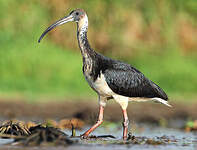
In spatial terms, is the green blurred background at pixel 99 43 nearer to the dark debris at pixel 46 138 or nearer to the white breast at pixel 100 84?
the white breast at pixel 100 84

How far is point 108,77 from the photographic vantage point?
27.6 feet

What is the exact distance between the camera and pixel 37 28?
50.5ft

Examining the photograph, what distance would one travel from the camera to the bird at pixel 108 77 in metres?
8.41

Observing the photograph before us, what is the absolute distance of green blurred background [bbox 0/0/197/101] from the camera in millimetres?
13805

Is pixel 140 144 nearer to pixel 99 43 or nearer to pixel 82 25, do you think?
pixel 82 25

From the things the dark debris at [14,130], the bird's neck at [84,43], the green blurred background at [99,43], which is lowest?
the dark debris at [14,130]

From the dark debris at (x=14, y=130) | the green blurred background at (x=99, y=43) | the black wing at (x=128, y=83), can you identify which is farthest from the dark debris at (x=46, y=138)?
the green blurred background at (x=99, y=43)

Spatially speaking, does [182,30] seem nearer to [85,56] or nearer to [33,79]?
[33,79]

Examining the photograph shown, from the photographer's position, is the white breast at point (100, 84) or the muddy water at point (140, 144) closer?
the muddy water at point (140, 144)

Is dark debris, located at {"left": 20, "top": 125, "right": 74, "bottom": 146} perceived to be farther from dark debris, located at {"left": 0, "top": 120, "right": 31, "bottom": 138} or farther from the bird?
the bird

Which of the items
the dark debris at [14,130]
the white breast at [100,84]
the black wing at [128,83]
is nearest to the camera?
the dark debris at [14,130]

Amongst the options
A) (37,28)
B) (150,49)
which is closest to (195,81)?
(150,49)

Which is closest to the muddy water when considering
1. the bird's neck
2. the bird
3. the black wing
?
the bird

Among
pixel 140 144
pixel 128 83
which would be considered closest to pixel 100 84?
pixel 128 83
